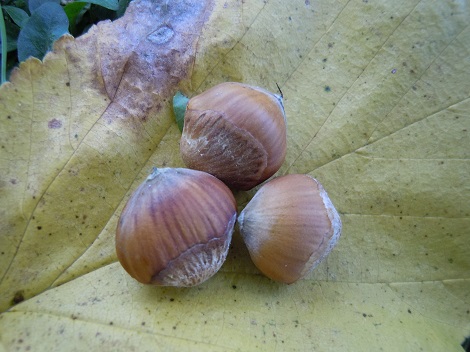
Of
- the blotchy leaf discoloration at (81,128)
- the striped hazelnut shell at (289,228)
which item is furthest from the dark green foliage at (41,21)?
the striped hazelnut shell at (289,228)

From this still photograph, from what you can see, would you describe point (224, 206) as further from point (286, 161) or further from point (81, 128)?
point (81, 128)

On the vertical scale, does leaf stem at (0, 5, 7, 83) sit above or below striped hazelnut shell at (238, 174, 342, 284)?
below

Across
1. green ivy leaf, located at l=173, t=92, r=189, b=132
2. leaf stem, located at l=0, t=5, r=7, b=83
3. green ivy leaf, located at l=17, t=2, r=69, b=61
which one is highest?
green ivy leaf, located at l=173, t=92, r=189, b=132

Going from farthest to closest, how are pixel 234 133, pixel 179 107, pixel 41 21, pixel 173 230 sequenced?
pixel 41 21
pixel 179 107
pixel 234 133
pixel 173 230

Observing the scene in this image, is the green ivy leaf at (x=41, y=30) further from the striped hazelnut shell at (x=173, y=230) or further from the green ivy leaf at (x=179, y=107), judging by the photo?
the striped hazelnut shell at (x=173, y=230)

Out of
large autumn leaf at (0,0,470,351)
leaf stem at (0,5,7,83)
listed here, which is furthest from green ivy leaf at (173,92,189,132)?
leaf stem at (0,5,7,83)

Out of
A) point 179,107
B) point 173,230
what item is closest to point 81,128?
point 179,107

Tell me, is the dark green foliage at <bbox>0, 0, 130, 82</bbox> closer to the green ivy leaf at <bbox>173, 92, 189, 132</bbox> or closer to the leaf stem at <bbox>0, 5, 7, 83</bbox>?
the leaf stem at <bbox>0, 5, 7, 83</bbox>

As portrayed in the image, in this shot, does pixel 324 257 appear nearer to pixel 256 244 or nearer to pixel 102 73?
pixel 256 244

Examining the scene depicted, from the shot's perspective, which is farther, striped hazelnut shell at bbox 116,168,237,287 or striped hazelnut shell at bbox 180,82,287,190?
striped hazelnut shell at bbox 180,82,287,190
